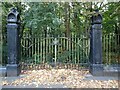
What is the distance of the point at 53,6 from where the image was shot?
1082cm

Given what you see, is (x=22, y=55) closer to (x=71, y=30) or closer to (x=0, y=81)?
(x=0, y=81)

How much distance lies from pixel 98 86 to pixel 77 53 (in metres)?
2.99

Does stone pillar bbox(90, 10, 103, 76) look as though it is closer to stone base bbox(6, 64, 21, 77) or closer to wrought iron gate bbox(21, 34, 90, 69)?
wrought iron gate bbox(21, 34, 90, 69)

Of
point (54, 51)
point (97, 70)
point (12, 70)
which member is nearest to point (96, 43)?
point (97, 70)

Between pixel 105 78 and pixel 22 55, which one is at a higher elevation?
pixel 22 55

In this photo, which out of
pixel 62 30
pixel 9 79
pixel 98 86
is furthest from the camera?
pixel 62 30

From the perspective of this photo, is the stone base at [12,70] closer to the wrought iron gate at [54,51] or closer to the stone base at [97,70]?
the wrought iron gate at [54,51]

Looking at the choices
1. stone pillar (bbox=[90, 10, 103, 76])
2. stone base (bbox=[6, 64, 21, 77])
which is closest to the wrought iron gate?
stone pillar (bbox=[90, 10, 103, 76])

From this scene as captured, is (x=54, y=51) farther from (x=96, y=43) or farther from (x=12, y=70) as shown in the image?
(x=12, y=70)

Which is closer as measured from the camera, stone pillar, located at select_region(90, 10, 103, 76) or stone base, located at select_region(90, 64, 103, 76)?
stone base, located at select_region(90, 64, 103, 76)

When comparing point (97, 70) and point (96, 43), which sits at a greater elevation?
point (96, 43)

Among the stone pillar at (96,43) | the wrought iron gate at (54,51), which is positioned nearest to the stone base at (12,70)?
the wrought iron gate at (54,51)

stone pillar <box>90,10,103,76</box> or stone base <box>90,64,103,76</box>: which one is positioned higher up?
stone pillar <box>90,10,103,76</box>

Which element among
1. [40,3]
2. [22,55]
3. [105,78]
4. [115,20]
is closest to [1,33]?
[22,55]
